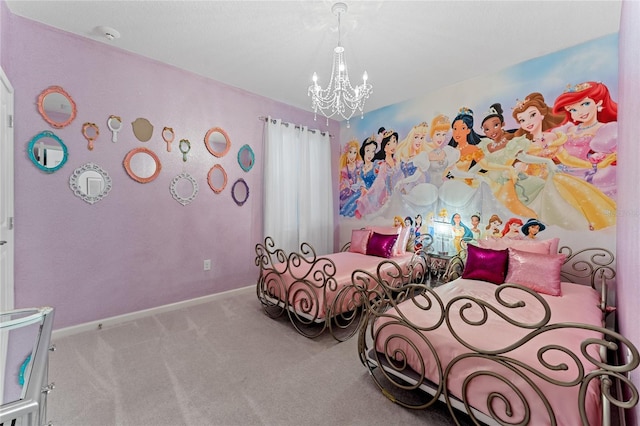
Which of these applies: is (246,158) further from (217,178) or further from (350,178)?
(350,178)

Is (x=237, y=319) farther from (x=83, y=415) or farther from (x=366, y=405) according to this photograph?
(x=366, y=405)

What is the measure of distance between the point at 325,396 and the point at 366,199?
3194 mm

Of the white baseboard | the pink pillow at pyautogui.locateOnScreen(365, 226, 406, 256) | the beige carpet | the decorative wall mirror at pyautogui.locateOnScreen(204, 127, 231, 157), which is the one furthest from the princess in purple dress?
the beige carpet

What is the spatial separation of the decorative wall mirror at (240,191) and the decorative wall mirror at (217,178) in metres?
0.15

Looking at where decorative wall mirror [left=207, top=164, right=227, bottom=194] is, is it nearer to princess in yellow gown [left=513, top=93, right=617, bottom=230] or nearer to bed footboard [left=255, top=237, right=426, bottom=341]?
bed footboard [left=255, top=237, right=426, bottom=341]

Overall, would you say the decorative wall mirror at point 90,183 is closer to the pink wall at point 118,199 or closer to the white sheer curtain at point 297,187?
the pink wall at point 118,199

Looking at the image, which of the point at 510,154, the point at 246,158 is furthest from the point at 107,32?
the point at 510,154

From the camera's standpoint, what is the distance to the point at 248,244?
3805 millimetres

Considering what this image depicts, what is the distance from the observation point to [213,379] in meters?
1.92

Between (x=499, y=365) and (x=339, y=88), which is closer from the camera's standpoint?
(x=499, y=365)

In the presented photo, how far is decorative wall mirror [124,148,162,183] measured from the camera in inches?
112

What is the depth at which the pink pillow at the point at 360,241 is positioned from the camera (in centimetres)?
379

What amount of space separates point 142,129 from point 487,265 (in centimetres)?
374

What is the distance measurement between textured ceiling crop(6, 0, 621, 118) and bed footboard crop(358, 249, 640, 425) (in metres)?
2.18
